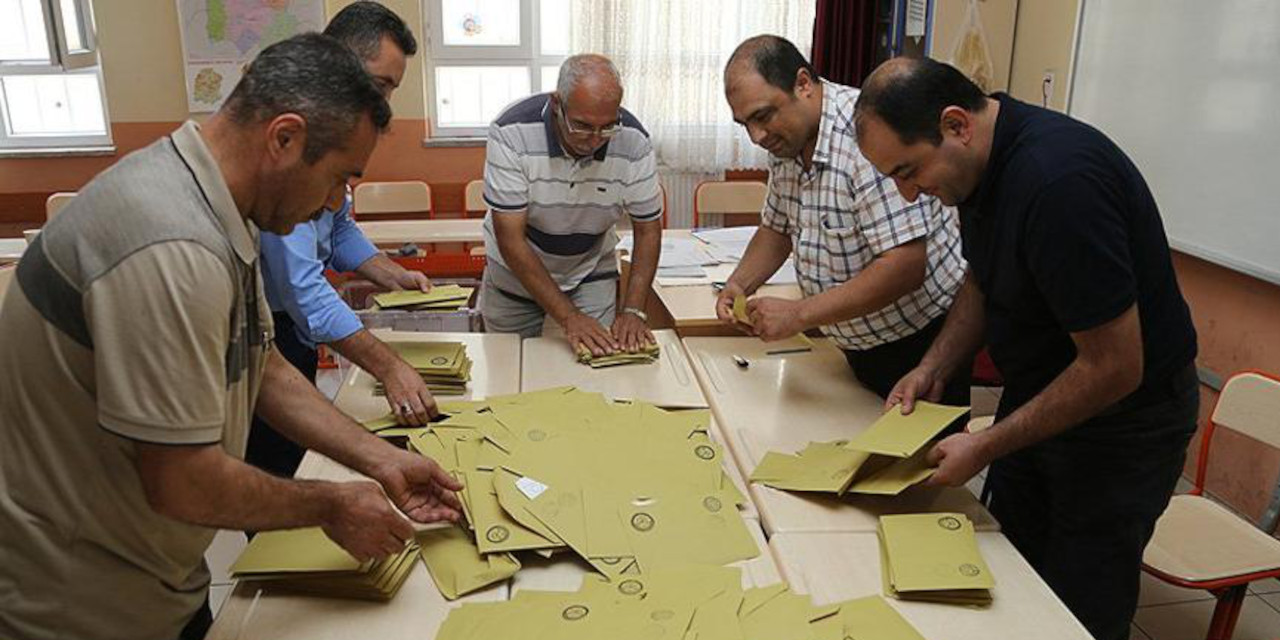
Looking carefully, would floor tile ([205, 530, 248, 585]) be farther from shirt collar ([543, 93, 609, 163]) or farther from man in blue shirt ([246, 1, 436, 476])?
shirt collar ([543, 93, 609, 163])

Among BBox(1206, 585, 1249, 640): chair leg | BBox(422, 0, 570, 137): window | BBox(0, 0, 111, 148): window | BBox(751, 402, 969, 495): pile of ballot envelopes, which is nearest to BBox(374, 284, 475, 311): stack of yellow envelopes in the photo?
BBox(751, 402, 969, 495): pile of ballot envelopes

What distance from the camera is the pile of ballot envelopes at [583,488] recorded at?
1470 mm

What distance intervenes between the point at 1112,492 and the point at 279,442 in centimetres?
183

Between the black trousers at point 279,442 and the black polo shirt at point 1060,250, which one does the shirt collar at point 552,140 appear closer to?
the black trousers at point 279,442

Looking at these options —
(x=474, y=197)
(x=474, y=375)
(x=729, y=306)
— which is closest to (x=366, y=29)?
(x=474, y=375)

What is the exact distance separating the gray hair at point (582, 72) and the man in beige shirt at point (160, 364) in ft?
3.77

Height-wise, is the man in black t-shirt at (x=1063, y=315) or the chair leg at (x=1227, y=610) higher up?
the man in black t-shirt at (x=1063, y=315)

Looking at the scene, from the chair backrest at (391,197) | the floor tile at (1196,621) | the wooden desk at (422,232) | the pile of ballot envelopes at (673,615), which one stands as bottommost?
the floor tile at (1196,621)

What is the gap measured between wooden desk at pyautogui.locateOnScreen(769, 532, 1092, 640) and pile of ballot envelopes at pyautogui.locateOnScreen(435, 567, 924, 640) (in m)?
0.04

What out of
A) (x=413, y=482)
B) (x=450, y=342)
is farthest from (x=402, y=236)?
(x=413, y=482)

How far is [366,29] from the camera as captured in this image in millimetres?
2199

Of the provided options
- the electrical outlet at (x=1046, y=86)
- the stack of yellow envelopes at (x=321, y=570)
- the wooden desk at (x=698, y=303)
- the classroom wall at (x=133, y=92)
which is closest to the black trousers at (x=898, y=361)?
the wooden desk at (x=698, y=303)

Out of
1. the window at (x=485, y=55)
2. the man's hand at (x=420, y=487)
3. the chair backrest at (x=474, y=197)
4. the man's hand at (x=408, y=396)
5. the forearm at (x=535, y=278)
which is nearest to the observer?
the man's hand at (x=420, y=487)

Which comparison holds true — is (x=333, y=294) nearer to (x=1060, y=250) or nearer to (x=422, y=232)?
(x=1060, y=250)
